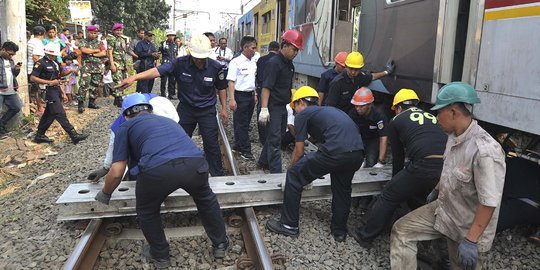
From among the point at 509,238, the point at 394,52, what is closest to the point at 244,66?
the point at 394,52

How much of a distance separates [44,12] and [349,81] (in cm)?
1228

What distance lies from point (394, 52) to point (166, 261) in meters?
3.59

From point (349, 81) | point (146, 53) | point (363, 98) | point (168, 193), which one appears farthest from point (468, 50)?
point (146, 53)

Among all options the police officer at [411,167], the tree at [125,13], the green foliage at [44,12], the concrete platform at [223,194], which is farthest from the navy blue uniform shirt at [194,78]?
the tree at [125,13]

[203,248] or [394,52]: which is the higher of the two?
[394,52]

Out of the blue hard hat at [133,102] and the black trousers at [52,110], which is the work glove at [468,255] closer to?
the blue hard hat at [133,102]

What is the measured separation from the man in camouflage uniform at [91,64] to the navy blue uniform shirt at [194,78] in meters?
5.46

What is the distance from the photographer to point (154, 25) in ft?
123

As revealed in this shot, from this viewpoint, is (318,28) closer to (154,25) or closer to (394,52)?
(394,52)

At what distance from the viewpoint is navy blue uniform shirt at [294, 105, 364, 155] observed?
12.5 feet

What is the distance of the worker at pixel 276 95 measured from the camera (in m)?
5.27

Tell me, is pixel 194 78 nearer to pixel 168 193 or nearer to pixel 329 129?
pixel 329 129

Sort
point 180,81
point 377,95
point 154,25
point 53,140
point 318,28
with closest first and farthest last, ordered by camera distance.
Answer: point 180,81 → point 377,95 → point 53,140 → point 318,28 → point 154,25

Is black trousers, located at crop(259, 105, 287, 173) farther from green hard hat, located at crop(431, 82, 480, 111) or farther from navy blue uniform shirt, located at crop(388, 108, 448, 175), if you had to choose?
green hard hat, located at crop(431, 82, 480, 111)
